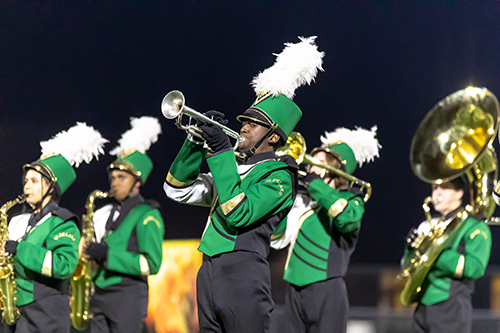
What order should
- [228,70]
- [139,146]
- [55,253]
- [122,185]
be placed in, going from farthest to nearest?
[228,70]
[139,146]
[122,185]
[55,253]

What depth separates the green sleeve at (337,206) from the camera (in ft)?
13.1

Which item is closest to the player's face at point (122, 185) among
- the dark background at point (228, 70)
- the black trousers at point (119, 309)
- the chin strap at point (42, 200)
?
the black trousers at point (119, 309)

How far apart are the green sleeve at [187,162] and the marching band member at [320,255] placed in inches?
60.4

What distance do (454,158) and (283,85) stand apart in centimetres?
235

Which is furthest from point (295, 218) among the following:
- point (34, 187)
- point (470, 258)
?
point (34, 187)

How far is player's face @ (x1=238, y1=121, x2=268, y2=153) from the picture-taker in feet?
8.75

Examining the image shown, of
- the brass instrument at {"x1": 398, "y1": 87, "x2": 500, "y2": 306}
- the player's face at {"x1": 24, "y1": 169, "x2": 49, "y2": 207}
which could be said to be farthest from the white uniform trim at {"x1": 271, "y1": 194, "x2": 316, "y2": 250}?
the player's face at {"x1": 24, "y1": 169, "x2": 49, "y2": 207}

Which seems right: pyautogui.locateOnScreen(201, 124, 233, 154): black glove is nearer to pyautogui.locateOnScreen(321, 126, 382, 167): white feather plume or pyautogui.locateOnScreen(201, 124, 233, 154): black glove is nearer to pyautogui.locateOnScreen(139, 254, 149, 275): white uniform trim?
pyautogui.locateOnScreen(139, 254, 149, 275): white uniform trim

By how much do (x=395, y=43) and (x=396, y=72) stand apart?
1.42 feet

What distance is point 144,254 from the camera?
179 inches

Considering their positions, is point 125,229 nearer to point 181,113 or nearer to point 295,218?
point 295,218

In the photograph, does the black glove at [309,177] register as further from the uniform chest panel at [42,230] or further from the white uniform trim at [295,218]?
the uniform chest panel at [42,230]

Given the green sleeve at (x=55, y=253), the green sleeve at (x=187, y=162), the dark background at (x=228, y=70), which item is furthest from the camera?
the dark background at (x=228, y=70)

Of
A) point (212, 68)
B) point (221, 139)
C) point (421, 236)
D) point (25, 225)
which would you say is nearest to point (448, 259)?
point (421, 236)
